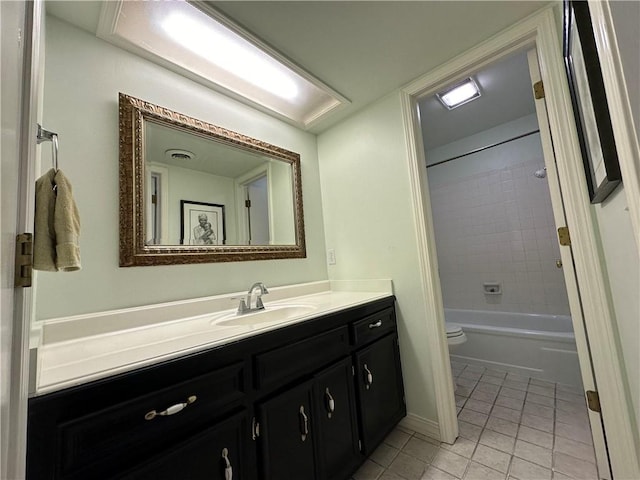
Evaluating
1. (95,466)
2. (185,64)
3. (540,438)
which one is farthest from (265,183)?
(540,438)

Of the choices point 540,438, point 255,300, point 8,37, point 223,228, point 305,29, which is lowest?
point 540,438

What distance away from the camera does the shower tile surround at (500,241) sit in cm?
267

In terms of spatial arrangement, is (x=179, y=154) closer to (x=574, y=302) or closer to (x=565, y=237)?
(x=565, y=237)

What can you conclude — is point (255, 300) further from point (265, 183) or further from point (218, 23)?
point (218, 23)

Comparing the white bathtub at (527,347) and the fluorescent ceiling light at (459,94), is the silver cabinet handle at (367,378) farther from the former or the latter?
the fluorescent ceiling light at (459,94)

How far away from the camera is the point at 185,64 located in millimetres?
1446

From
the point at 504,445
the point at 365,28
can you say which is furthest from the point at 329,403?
the point at 365,28

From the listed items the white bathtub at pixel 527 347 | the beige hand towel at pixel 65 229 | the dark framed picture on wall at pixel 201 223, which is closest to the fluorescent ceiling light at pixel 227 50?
the dark framed picture on wall at pixel 201 223

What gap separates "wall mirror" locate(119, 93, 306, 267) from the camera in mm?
1257

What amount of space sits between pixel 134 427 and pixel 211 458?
10.6 inches

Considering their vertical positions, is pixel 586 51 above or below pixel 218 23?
below

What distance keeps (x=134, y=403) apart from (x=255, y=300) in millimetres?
905

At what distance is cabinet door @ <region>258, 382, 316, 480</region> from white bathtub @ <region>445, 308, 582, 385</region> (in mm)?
2092

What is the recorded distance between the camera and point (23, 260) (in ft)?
1.54
